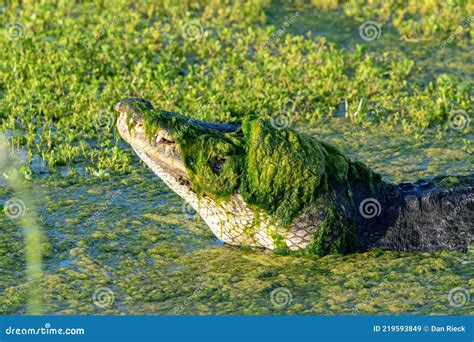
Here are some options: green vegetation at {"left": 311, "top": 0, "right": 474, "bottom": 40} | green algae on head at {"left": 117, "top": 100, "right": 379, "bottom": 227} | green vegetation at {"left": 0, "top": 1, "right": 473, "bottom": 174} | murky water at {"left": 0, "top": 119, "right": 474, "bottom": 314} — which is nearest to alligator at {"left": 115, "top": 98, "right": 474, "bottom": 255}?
green algae on head at {"left": 117, "top": 100, "right": 379, "bottom": 227}

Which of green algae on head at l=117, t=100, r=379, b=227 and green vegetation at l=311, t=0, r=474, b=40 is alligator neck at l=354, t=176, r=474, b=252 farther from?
green vegetation at l=311, t=0, r=474, b=40

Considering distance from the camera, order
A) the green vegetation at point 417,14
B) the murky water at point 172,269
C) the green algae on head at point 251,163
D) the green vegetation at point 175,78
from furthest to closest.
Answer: the green vegetation at point 417,14, the green vegetation at point 175,78, the green algae on head at point 251,163, the murky water at point 172,269

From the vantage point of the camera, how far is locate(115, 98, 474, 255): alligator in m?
6.21

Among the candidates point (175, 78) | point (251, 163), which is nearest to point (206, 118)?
point (175, 78)

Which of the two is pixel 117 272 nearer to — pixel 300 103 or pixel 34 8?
pixel 300 103

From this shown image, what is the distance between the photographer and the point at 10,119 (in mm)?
8523

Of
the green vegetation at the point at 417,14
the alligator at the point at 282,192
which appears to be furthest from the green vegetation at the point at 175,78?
the alligator at the point at 282,192

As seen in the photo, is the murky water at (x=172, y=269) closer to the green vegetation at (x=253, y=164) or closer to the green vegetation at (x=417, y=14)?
the green vegetation at (x=253, y=164)

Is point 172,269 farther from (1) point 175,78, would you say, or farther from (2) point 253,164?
(1) point 175,78

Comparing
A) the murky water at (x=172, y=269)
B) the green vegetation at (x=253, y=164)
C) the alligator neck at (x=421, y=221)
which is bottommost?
the murky water at (x=172, y=269)

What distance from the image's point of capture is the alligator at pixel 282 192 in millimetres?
6207

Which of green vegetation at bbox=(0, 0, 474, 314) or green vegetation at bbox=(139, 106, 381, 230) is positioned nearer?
green vegetation at bbox=(0, 0, 474, 314)

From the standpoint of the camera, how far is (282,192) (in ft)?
20.5

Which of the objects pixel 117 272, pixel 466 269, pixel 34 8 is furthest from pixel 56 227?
pixel 34 8
